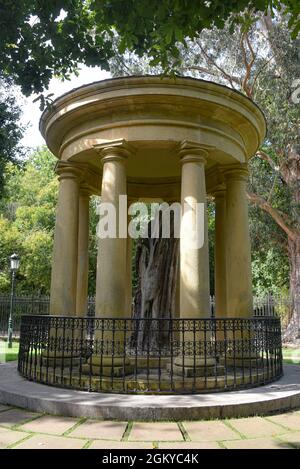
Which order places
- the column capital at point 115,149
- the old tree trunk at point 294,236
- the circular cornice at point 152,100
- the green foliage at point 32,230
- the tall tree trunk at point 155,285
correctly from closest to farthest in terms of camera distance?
the circular cornice at point 152,100, the column capital at point 115,149, the tall tree trunk at point 155,285, the old tree trunk at point 294,236, the green foliage at point 32,230

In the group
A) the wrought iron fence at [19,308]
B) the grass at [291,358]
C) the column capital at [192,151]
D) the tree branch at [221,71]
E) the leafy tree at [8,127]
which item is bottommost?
the grass at [291,358]

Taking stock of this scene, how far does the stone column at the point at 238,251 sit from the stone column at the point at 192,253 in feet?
4.80

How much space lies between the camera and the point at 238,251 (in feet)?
28.4

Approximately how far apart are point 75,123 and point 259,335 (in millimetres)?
5550

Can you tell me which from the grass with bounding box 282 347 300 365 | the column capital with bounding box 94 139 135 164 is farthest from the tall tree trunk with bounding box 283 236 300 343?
the column capital with bounding box 94 139 135 164

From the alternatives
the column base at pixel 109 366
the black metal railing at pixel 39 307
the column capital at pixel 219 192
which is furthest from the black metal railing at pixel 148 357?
the black metal railing at pixel 39 307

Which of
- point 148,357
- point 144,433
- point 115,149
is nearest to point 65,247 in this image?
point 115,149

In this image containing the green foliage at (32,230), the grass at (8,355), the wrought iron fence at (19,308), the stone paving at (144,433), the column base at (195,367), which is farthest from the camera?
the green foliage at (32,230)

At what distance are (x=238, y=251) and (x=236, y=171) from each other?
183 cm

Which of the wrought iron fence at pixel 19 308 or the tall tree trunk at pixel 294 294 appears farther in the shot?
the wrought iron fence at pixel 19 308

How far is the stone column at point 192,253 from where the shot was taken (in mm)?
7102

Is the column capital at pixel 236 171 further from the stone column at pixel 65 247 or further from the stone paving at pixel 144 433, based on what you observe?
the stone paving at pixel 144 433

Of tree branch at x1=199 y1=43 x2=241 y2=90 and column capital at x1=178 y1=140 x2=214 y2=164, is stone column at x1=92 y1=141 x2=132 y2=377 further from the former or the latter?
tree branch at x1=199 y1=43 x2=241 y2=90

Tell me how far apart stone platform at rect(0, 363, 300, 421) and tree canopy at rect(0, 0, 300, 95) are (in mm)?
4680
